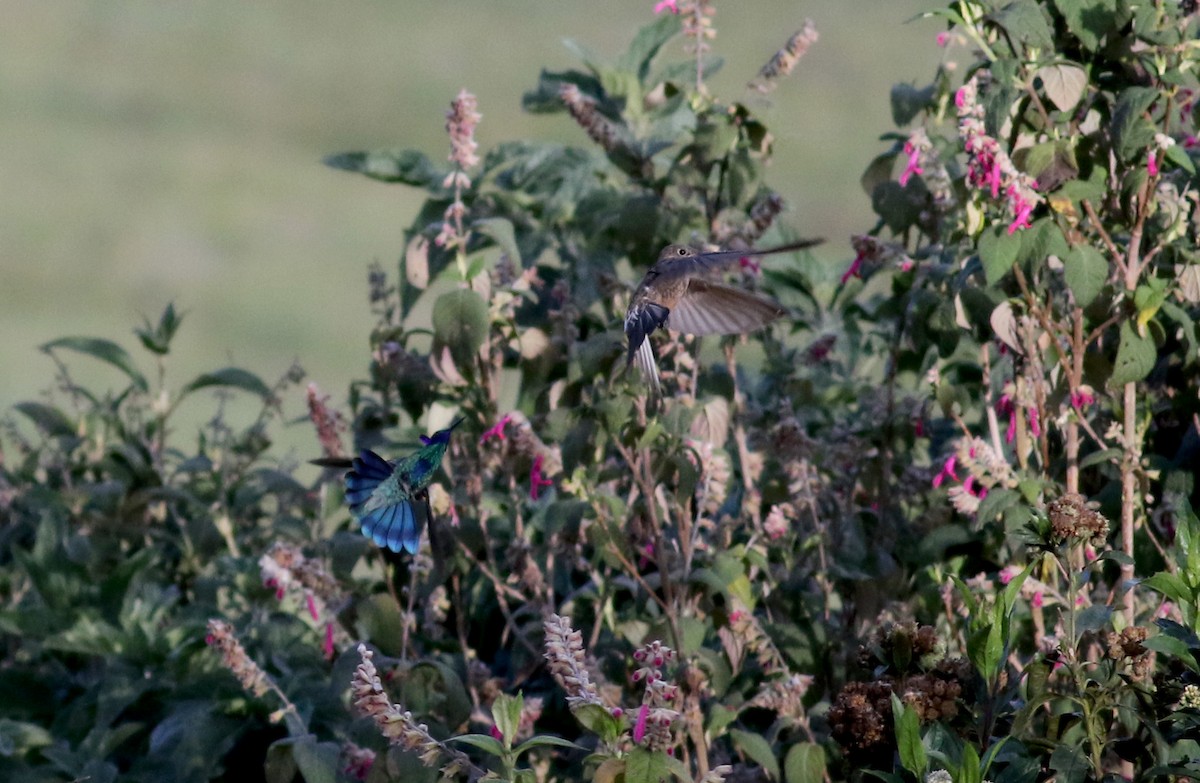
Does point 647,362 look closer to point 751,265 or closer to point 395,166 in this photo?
point 751,265

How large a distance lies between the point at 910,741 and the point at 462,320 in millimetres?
1063

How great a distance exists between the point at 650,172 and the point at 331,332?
14.2 ft

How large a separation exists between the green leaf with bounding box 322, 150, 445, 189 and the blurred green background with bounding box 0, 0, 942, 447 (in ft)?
10.1

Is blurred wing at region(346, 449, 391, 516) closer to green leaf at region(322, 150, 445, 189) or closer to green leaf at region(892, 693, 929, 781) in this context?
green leaf at region(892, 693, 929, 781)

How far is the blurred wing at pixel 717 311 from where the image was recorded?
2.10 meters

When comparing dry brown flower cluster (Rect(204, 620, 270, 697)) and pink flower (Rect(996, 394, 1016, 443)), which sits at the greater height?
pink flower (Rect(996, 394, 1016, 443))

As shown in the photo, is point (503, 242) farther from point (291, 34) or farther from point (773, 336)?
point (291, 34)

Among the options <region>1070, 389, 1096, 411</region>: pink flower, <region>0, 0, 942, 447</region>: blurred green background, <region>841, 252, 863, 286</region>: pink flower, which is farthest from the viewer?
<region>0, 0, 942, 447</region>: blurred green background

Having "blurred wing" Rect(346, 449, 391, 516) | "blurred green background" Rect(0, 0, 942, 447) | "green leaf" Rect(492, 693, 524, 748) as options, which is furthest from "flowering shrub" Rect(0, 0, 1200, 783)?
"blurred green background" Rect(0, 0, 942, 447)

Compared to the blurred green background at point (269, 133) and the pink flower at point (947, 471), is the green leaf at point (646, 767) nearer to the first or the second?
the pink flower at point (947, 471)

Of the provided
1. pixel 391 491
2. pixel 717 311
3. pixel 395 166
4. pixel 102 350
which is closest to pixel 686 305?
pixel 717 311

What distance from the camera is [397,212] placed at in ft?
27.6

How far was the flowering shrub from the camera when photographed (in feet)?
5.99

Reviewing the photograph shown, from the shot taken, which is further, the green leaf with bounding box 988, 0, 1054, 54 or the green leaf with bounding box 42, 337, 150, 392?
the green leaf with bounding box 42, 337, 150, 392
